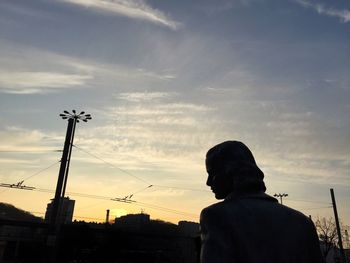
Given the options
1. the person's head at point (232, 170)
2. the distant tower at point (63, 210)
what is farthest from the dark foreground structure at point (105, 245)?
the person's head at point (232, 170)

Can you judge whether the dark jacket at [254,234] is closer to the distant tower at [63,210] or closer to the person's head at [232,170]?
the person's head at [232,170]

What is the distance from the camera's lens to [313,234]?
209 cm

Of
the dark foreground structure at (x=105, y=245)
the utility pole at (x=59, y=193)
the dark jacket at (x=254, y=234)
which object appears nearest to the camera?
the dark jacket at (x=254, y=234)

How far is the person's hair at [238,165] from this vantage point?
2.08 m

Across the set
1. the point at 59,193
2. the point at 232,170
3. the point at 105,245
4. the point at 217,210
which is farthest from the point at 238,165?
the point at 105,245

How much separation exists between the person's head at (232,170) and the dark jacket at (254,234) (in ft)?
0.21

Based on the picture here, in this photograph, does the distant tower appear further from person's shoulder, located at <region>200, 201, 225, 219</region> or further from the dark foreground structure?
person's shoulder, located at <region>200, 201, 225, 219</region>

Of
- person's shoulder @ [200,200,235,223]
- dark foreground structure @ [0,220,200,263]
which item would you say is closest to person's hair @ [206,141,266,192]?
person's shoulder @ [200,200,235,223]

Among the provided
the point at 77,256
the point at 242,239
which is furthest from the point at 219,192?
the point at 77,256

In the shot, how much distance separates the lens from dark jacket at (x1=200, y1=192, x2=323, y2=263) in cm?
184

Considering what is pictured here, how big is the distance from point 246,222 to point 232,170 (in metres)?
0.30

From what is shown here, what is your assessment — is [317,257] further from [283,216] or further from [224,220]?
[224,220]

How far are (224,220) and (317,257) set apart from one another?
554 millimetres

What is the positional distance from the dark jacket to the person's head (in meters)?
0.06
